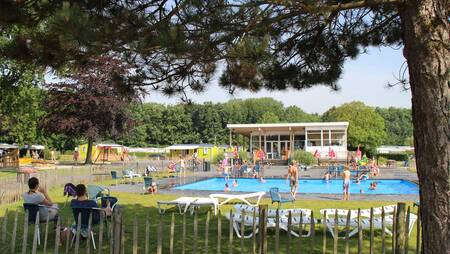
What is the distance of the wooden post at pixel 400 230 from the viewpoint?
20.6ft

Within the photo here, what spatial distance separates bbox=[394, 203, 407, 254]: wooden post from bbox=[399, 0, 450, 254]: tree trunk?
1.70 metres

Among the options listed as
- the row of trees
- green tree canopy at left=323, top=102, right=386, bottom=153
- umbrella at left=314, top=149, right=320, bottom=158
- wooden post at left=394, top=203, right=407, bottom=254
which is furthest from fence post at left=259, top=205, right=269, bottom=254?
green tree canopy at left=323, top=102, right=386, bottom=153

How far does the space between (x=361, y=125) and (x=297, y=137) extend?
25356 mm

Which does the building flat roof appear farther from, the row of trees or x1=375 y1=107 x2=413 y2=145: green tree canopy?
x1=375 y1=107 x2=413 y2=145: green tree canopy

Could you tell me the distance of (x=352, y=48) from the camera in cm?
768

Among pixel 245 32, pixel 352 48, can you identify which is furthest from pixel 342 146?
pixel 245 32

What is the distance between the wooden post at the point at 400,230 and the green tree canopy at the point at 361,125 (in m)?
62.9

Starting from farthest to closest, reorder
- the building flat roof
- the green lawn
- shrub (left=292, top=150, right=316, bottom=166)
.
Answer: the building flat roof → shrub (left=292, top=150, right=316, bottom=166) → the green lawn

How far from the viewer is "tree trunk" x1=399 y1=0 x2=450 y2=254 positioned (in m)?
Result: 4.41

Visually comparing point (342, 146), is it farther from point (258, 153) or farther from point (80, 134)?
point (80, 134)

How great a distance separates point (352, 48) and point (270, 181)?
20446mm

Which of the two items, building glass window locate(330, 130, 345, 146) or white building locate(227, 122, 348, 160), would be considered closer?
white building locate(227, 122, 348, 160)

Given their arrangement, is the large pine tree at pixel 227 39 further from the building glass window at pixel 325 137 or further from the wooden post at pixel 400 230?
the building glass window at pixel 325 137

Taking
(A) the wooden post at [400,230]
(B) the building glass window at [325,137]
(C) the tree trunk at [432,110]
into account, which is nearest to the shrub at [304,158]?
(B) the building glass window at [325,137]
